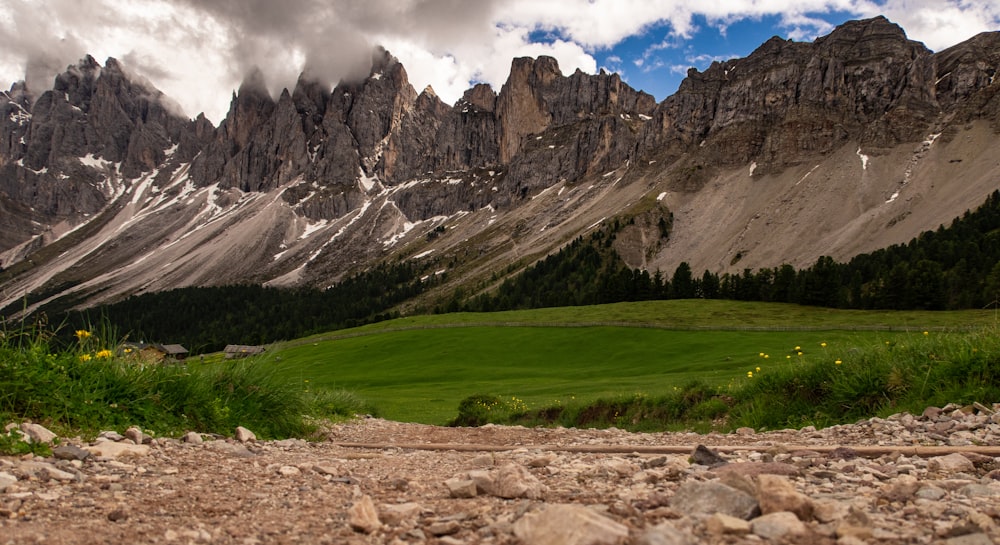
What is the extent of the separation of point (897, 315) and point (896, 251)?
52.4m

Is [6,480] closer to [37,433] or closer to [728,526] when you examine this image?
[37,433]

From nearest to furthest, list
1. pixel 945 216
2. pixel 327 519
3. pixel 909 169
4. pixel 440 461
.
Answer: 1. pixel 327 519
2. pixel 440 461
3. pixel 945 216
4. pixel 909 169

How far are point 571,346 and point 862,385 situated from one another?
58.0 metres

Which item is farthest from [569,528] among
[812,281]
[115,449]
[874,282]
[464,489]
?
[874,282]

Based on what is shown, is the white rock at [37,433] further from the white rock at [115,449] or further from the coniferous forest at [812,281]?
the coniferous forest at [812,281]

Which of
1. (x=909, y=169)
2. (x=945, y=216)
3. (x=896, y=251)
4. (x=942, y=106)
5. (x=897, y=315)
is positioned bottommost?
(x=897, y=315)

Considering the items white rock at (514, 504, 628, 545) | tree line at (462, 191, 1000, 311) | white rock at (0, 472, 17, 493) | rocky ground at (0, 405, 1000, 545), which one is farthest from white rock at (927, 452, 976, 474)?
tree line at (462, 191, 1000, 311)

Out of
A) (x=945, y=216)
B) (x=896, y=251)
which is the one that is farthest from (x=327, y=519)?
(x=945, y=216)

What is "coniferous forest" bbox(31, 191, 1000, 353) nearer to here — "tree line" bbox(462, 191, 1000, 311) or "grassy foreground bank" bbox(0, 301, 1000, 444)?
"tree line" bbox(462, 191, 1000, 311)

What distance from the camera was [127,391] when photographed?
312 inches

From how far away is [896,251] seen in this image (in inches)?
4471

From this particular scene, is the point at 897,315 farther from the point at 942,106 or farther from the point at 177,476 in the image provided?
the point at 942,106

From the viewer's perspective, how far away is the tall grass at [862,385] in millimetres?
8797

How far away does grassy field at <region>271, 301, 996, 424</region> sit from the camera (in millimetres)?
41656
